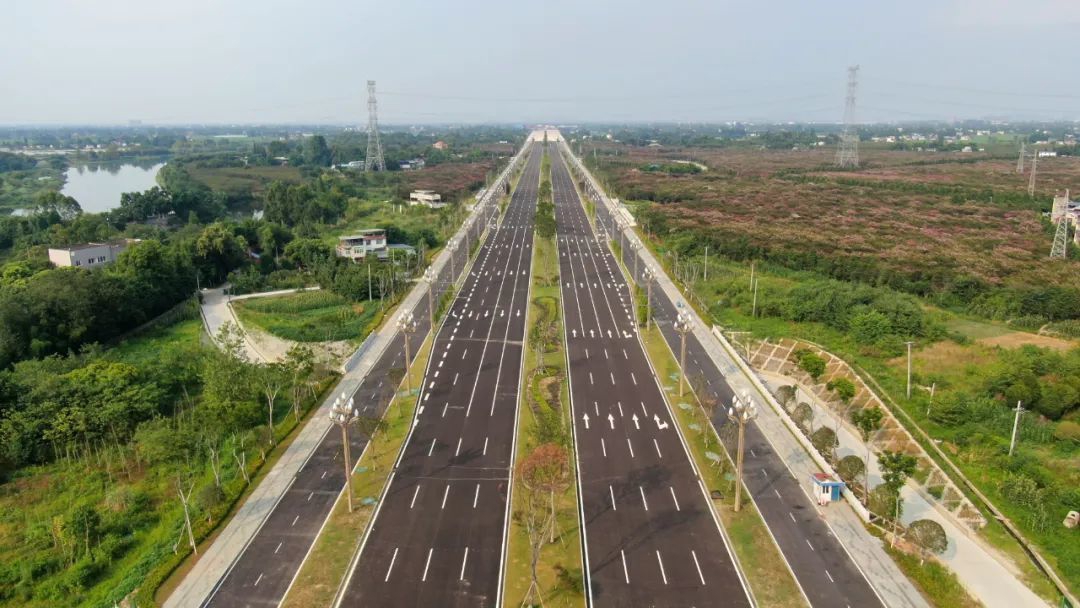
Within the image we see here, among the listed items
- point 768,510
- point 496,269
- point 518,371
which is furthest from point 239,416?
point 496,269

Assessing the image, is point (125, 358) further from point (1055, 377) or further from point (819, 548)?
point (1055, 377)

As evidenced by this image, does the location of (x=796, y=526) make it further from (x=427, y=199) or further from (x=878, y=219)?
(x=427, y=199)

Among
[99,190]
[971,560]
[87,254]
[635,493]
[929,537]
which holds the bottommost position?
[971,560]

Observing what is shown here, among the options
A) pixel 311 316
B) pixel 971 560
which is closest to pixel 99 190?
pixel 311 316

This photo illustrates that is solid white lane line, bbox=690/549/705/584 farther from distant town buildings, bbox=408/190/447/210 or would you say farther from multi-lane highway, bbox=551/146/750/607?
distant town buildings, bbox=408/190/447/210

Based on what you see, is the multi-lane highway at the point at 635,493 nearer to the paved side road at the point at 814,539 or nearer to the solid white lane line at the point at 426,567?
the paved side road at the point at 814,539
